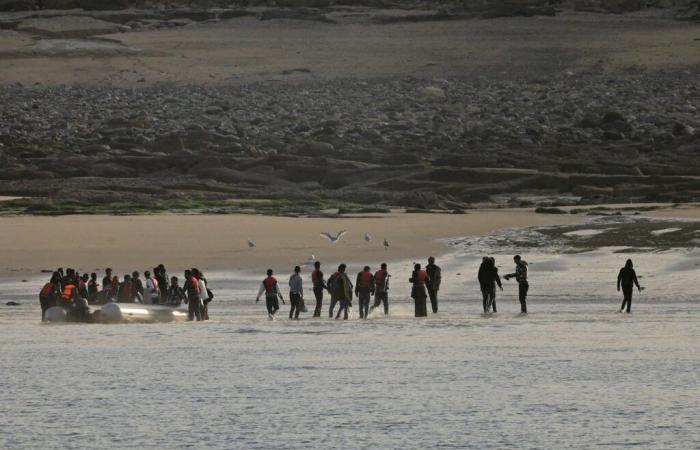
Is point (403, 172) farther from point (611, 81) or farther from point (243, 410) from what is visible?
point (243, 410)

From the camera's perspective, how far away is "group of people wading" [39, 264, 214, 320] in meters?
29.1

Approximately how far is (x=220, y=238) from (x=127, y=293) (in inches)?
670

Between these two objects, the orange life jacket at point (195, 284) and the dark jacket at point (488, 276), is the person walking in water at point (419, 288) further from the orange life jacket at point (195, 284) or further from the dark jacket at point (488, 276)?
the orange life jacket at point (195, 284)

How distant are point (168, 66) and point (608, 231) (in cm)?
8526

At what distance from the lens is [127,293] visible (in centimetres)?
3025

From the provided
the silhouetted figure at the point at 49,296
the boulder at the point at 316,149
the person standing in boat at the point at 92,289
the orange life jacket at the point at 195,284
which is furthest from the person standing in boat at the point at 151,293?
the boulder at the point at 316,149

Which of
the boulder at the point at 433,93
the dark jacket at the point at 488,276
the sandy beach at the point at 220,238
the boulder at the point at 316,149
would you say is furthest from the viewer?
the boulder at the point at 433,93

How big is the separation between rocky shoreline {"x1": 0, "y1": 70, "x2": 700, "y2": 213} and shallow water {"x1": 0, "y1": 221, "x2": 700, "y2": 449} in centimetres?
→ 3202

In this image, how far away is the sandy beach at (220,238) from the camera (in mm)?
41000

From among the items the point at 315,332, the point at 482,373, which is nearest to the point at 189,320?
the point at 315,332

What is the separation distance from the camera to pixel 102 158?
82062 millimetres

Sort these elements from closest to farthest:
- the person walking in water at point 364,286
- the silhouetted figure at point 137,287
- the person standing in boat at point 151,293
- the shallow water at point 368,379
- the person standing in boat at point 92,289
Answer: the shallow water at point 368,379 → the person walking in water at point 364,286 → the silhouetted figure at point 137,287 → the person standing in boat at point 151,293 → the person standing in boat at point 92,289

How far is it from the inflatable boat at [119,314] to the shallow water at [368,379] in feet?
1.34

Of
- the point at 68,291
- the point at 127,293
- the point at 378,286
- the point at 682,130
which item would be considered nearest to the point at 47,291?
the point at 68,291
